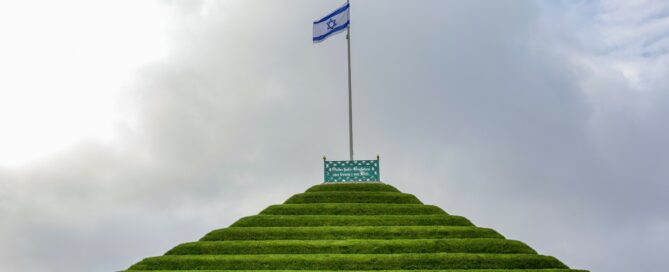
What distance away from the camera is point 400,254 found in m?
39.4

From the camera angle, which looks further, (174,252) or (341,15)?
(341,15)

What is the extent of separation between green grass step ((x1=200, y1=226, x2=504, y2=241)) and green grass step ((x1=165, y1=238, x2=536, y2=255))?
1.03 meters

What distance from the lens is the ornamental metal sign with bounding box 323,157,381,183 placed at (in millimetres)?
51281

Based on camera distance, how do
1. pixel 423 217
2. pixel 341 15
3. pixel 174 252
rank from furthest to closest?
1. pixel 341 15
2. pixel 423 217
3. pixel 174 252

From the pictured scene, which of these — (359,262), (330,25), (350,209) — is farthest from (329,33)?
(359,262)

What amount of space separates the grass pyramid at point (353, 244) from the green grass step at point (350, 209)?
71 mm

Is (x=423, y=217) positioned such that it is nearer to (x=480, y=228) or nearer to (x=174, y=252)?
(x=480, y=228)

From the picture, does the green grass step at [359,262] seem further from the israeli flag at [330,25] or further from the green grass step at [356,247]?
the israeli flag at [330,25]

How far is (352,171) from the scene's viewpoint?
168 feet

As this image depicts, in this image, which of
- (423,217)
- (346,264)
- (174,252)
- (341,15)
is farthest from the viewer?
(341,15)

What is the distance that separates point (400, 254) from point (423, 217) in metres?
6.12

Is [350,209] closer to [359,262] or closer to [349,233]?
[349,233]

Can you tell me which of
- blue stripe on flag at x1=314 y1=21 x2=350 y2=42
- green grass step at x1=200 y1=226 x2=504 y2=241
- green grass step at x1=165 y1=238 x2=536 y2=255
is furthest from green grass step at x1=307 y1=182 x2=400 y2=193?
blue stripe on flag at x1=314 y1=21 x2=350 y2=42

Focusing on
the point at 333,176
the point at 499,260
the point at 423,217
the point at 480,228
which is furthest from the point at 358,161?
the point at 499,260
